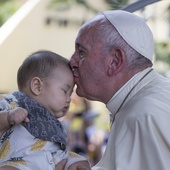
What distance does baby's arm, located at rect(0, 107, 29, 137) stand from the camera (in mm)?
3090

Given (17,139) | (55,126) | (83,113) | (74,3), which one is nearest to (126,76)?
(55,126)

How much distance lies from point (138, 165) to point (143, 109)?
0.29 meters

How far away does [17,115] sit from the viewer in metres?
3.10

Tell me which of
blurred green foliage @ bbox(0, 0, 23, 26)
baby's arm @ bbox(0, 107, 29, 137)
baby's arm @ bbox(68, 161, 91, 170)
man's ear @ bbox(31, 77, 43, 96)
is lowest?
blurred green foliage @ bbox(0, 0, 23, 26)

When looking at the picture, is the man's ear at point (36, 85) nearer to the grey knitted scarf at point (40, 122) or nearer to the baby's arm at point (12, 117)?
the grey knitted scarf at point (40, 122)

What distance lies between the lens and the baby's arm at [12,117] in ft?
10.1

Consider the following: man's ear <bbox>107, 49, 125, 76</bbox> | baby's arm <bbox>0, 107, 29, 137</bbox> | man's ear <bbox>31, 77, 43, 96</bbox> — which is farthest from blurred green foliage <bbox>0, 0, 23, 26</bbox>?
baby's arm <bbox>0, 107, 29, 137</bbox>

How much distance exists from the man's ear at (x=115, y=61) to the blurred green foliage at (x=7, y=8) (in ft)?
29.2

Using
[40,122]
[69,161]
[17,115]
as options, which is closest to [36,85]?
[40,122]

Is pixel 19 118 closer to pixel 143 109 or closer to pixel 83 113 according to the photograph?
pixel 143 109

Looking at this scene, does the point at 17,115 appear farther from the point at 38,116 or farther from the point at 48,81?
the point at 48,81

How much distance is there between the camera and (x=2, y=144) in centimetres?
326

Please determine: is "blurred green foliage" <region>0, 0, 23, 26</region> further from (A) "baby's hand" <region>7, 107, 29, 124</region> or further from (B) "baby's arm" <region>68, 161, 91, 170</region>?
(A) "baby's hand" <region>7, 107, 29, 124</region>

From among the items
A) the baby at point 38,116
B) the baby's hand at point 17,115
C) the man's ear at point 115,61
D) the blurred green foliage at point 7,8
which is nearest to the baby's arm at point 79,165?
the baby at point 38,116
